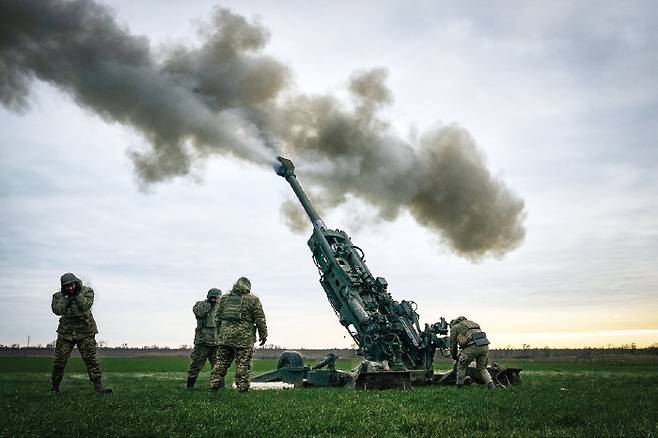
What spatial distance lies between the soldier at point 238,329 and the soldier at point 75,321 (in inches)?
98.0

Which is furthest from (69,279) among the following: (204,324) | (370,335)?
(370,335)

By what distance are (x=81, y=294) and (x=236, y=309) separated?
3202mm

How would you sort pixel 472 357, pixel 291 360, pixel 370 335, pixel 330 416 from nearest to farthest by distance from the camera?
pixel 330 416 → pixel 472 357 → pixel 370 335 → pixel 291 360

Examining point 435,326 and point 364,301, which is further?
point 364,301

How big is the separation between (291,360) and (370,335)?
2.51m

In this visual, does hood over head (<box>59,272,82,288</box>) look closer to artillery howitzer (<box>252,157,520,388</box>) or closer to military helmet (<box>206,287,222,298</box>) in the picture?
military helmet (<box>206,287,222,298</box>)

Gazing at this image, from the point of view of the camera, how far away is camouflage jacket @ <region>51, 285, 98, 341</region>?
11.4m

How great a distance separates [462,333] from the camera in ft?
44.5

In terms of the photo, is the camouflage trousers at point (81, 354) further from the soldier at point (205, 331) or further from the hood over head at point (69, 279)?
the soldier at point (205, 331)

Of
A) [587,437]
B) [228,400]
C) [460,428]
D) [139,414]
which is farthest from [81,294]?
[587,437]

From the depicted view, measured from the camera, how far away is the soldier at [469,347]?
13.2 meters

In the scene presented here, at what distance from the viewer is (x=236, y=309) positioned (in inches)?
470

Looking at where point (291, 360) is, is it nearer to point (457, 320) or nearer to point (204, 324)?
point (204, 324)

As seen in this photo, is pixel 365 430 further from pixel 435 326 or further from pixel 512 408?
pixel 435 326
